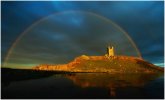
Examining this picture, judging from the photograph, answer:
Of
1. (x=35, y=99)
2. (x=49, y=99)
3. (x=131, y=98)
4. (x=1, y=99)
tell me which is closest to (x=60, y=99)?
(x=49, y=99)

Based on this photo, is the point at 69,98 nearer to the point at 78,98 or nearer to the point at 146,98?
the point at 78,98

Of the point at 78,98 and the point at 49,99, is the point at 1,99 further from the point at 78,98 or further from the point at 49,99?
the point at 78,98

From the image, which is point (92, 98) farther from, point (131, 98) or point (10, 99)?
point (10, 99)

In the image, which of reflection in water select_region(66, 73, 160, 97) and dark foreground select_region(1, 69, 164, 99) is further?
reflection in water select_region(66, 73, 160, 97)

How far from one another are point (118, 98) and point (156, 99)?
5.19 metres

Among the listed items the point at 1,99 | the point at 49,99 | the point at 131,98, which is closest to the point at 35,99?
the point at 49,99

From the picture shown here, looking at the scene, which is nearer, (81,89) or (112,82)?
(81,89)

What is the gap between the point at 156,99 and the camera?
99.4 feet

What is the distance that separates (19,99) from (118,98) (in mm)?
13421

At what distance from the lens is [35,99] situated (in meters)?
29.6

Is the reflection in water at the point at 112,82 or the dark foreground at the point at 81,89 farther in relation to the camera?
the reflection in water at the point at 112,82

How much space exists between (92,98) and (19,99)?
9.94 metres

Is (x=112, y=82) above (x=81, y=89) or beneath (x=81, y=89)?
above

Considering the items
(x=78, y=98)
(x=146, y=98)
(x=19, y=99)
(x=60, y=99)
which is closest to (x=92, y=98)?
(x=78, y=98)
